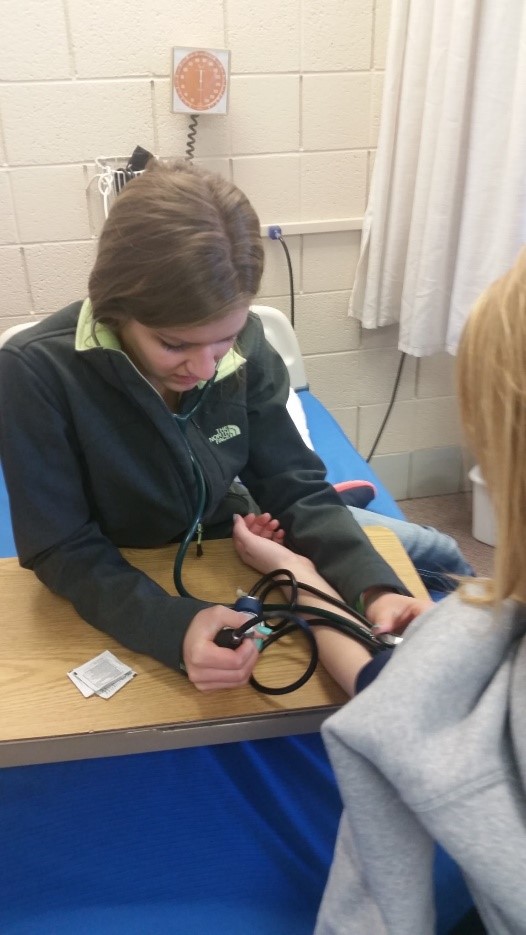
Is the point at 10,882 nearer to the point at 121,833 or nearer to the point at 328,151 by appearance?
the point at 121,833

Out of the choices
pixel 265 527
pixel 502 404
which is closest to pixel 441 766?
pixel 502 404

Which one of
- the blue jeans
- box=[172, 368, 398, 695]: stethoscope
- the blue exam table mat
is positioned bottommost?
the blue jeans

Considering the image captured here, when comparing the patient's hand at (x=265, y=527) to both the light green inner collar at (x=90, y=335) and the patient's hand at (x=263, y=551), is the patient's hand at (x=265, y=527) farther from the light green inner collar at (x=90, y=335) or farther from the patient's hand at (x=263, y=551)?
the light green inner collar at (x=90, y=335)

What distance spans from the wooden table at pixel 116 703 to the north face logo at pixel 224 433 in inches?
13.9

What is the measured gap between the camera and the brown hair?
92 centimetres

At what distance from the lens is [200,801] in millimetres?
948

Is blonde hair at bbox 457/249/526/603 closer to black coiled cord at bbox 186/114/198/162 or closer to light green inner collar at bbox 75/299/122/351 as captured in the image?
light green inner collar at bbox 75/299/122/351

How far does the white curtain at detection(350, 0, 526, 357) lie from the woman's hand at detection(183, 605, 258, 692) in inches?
49.9

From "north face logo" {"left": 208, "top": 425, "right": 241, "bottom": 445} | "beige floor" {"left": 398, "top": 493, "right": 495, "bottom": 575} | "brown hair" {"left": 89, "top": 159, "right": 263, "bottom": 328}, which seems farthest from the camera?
"beige floor" {"left": 398, "top": 493, "right": 495, "bottom": 575}

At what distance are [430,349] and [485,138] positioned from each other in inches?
23.5

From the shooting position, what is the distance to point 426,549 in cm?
152

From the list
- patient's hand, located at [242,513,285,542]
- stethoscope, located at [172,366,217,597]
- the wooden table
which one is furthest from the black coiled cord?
the wooden table

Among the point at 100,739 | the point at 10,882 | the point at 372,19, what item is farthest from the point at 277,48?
the point at 10,882

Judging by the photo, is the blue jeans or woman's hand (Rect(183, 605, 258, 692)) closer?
woman's hand (Rect(183, 605, 258, 692))
